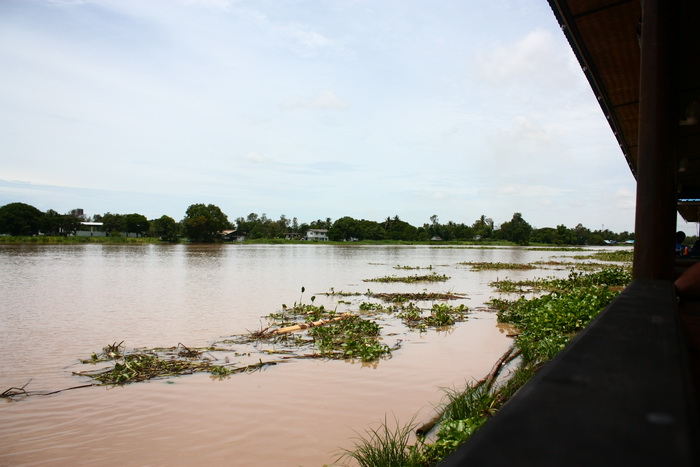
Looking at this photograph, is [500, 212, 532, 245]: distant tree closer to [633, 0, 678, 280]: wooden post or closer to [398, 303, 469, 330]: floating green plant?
[398, 303, 469, 330]: floating green plant

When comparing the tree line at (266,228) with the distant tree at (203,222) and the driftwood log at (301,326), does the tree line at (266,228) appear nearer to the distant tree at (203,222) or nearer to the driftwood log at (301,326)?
the distant tree at (203,222)

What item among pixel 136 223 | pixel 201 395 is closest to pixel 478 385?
pixel 201 395

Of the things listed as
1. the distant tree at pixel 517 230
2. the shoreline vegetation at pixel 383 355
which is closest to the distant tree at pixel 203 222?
the distant tree at pixel 517 230

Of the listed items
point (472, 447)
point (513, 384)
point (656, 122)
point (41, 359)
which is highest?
point (656, 122)

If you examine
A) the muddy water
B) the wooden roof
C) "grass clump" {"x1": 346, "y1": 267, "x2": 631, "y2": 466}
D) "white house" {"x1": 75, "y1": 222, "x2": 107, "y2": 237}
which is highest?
the wooden roof

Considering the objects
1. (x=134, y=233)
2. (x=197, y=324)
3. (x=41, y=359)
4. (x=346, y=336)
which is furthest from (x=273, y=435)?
(x=134, y=233)

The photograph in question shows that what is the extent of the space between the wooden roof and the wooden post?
0.11m

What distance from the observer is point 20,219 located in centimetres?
8212

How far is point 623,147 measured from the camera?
38.7 ft

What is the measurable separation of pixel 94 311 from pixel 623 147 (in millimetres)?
14690

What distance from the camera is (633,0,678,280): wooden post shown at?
417 centimetres

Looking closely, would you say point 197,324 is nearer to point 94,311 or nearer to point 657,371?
point 94,311

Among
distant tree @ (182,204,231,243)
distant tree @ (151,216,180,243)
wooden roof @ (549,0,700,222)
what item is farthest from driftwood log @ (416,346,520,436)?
distant tree @ (151,216,180,243)

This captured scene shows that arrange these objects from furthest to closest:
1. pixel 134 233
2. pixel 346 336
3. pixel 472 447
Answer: pixel 134 233
pixel 346 336
pixel 472 447
